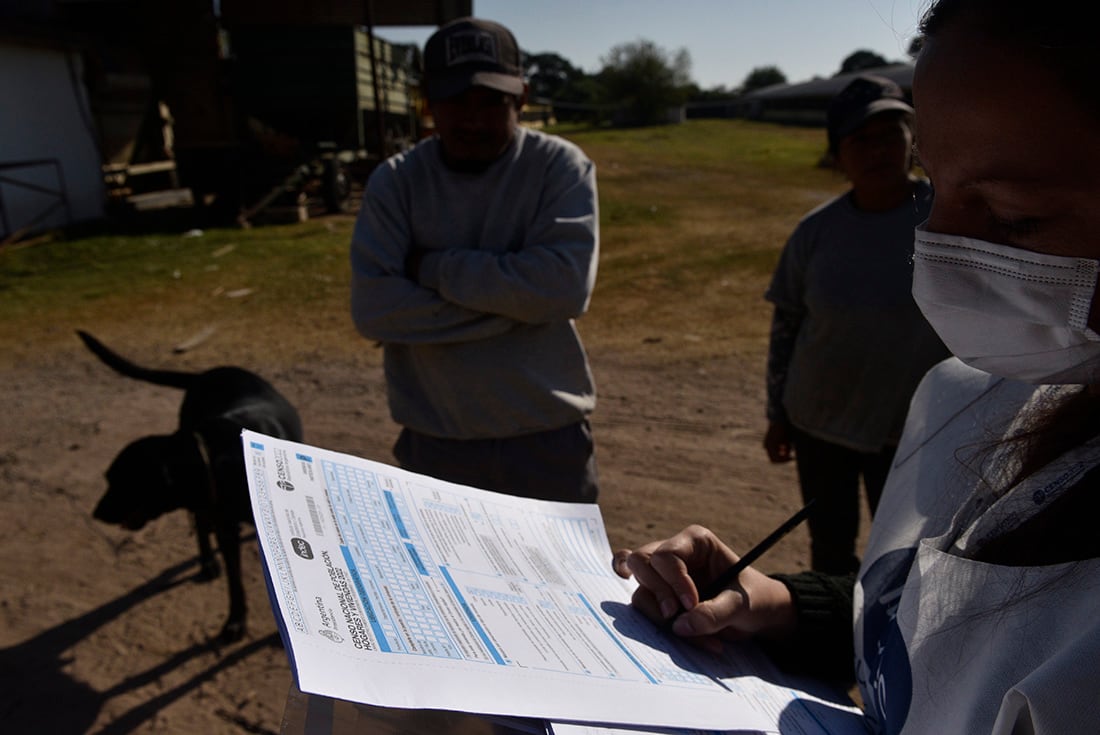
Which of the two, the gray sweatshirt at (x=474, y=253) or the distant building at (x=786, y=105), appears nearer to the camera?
the gray sweatshirt at (x=474, y=253)

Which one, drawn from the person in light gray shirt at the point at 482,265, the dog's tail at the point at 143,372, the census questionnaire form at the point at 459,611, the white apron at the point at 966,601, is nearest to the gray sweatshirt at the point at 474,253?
the person in light gray shirt at the point at 482,265

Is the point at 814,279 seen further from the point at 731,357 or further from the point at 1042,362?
the point at 731,357

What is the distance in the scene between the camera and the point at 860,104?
2.62m

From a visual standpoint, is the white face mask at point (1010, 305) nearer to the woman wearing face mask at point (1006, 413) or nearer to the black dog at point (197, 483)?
the woman wearing face mask at point (1006, 413)

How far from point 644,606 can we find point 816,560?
1.89m

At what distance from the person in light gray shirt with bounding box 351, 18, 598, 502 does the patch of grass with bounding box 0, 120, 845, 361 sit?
3789mm

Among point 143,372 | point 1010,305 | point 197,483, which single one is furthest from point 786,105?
point 1010,305

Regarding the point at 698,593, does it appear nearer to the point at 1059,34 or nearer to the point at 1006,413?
the point at 1006,413

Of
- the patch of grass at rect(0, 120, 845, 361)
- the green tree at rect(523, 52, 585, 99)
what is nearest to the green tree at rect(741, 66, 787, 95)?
the green tree at rect(523, 52, 585, 99)

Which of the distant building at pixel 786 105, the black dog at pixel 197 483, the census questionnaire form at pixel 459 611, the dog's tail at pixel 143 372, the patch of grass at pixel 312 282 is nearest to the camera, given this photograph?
the census questionnaire form at pixel 459 611

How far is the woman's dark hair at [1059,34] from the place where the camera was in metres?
0.74

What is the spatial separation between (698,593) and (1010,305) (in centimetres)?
59

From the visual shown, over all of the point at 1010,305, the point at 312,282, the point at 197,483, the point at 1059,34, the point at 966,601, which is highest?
the point at 1059,34

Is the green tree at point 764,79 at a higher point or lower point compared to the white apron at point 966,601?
higher
